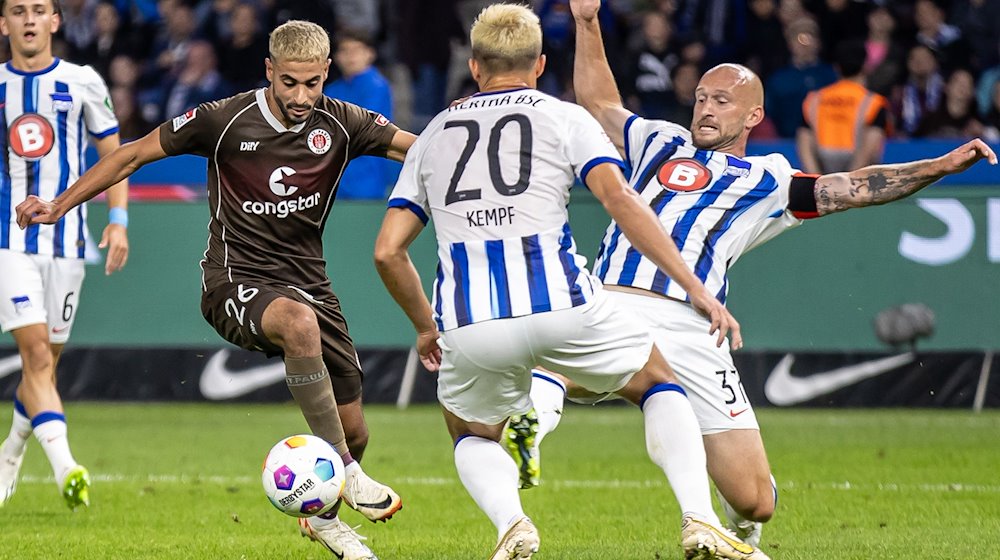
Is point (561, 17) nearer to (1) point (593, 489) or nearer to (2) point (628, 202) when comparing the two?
(1) point (593, 489)

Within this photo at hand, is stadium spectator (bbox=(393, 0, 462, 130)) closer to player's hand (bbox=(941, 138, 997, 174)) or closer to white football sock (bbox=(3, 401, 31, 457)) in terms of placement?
white football sock (bbox=(3, 401, 31, 457))

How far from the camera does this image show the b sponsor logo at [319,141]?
6.31 m

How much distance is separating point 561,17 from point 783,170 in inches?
357

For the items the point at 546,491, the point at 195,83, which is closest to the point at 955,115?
the point at 546,491

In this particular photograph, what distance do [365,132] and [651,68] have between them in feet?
28.0

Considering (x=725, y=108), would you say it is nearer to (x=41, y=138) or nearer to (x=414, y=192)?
(x=414, y=192)

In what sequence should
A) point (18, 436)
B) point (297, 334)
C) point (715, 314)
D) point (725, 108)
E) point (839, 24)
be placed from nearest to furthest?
point (715, 314) < point (297, 334) < point (725, 108) < point (18, 436) < point (839, 24)

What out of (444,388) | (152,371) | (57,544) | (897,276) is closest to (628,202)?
(444,388)

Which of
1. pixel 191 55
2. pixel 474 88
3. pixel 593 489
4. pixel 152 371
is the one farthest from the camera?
pixel 191 55

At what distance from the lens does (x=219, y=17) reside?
16.7 meters

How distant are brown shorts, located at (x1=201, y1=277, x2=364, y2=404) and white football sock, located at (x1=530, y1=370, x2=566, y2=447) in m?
0.83

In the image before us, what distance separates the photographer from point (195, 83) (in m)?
15.7

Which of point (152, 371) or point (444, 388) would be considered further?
point (152, 371)

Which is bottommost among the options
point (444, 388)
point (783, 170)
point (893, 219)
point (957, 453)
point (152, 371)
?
point (152, 371)
